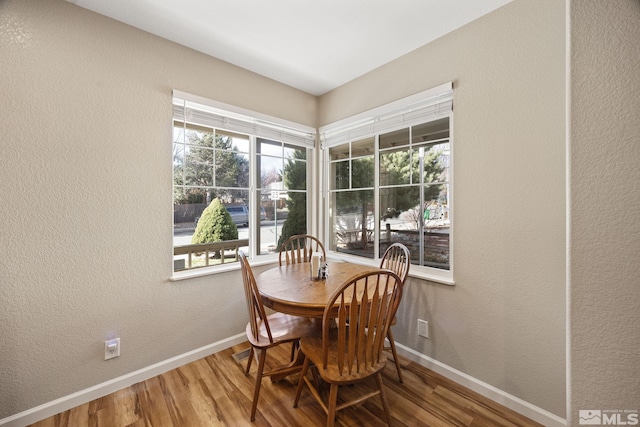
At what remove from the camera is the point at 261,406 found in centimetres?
171

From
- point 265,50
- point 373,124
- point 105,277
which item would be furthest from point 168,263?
point 373,124

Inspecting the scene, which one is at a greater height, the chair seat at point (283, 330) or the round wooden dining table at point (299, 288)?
the round wooden dining table at point (299, 288)

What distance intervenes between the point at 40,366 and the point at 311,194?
261cm

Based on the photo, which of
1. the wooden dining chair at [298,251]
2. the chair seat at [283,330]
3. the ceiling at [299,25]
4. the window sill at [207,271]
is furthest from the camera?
the wooden dining chair at [298,251]

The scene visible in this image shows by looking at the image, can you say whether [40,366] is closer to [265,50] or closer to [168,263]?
[168,263]

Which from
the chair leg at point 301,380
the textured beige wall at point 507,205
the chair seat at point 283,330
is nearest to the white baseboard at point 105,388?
the chair seat at point 283,330

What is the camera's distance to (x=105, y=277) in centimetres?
188

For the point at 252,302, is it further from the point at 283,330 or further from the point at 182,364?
the point at 182,364

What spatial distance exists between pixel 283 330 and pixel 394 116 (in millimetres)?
2074

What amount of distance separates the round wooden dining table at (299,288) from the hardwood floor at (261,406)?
0.70 metres

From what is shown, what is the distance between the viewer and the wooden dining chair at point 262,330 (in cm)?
160

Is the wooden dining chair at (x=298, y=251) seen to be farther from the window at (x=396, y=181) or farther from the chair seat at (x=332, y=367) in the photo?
the chair seat at (x=332, y=367)

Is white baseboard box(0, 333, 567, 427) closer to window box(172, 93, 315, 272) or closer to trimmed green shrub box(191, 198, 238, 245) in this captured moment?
window box(172, 93, 315, 272)

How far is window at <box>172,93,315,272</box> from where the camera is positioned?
2334 mm
